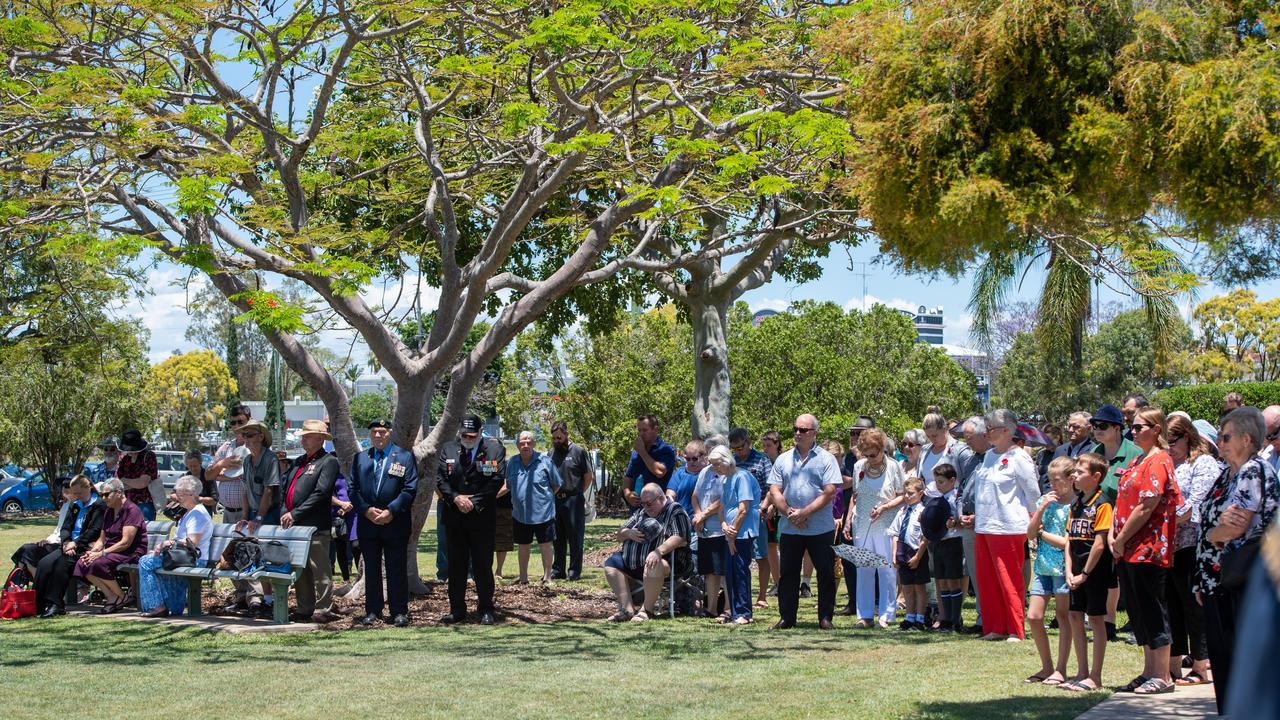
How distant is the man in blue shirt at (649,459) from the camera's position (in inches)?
550

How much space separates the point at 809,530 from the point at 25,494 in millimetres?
30306

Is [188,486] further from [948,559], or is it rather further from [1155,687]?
[1155,687]

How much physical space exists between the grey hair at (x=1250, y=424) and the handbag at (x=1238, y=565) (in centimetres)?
53

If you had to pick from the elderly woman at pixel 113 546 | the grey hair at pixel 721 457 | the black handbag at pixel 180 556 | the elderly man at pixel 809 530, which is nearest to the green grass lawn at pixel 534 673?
the elderly man at pixel 809 530

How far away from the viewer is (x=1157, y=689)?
752cm

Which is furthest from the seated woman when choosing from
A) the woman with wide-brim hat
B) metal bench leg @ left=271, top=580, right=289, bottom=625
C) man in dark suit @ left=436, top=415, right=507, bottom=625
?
man in dark suit @ left=436, top=415, right=507, bottom=625

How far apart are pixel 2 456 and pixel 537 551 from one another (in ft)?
83.9

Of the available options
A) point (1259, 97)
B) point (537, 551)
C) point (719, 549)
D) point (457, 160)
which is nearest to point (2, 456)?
point (537, 551)

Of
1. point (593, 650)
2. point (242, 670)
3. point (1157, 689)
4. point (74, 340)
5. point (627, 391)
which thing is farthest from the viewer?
point (627, 391)

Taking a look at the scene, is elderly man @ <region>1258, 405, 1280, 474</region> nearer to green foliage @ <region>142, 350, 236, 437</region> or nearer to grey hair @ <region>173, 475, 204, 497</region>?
grey hair @ <region>173, 475, 204, 497</region>

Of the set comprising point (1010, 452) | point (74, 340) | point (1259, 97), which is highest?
point (74, 340)

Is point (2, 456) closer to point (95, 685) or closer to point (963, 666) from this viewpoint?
point (95, 685)

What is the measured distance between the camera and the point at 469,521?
1178 cm

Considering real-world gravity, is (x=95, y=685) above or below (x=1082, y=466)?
below
